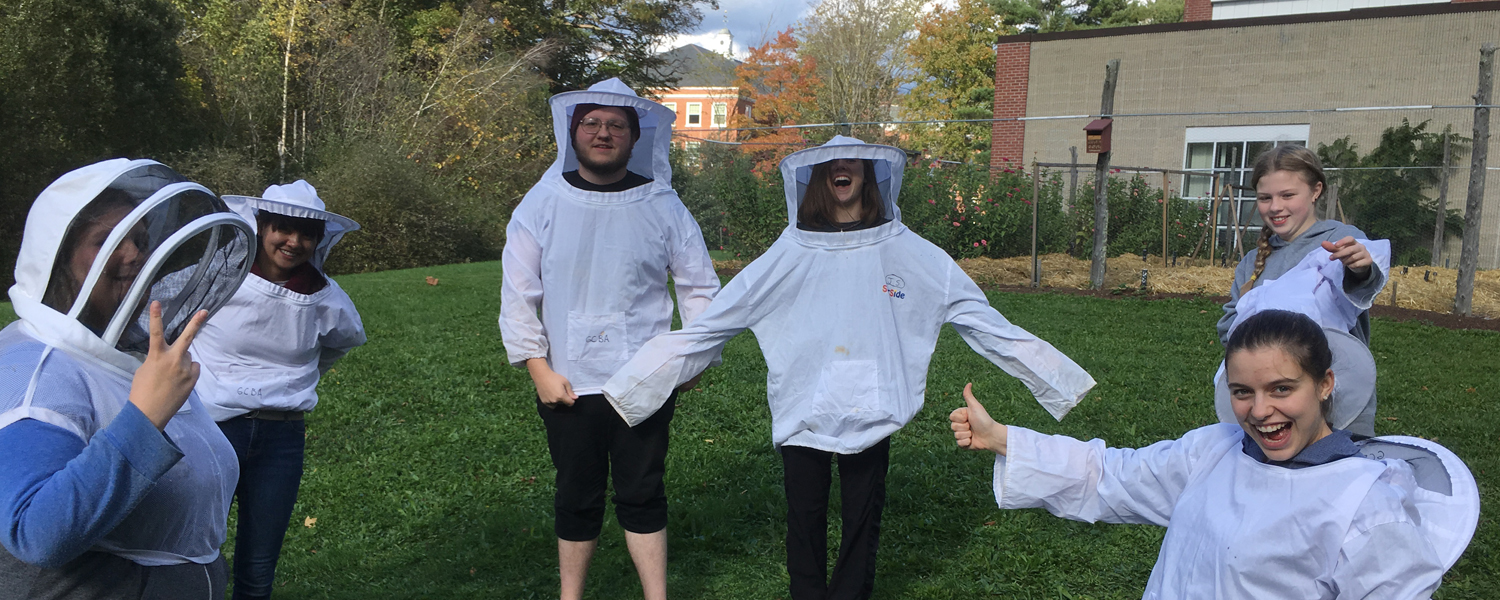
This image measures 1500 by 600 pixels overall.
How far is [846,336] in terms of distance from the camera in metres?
3.24

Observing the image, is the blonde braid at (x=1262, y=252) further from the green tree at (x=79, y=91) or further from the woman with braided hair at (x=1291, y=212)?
the green tree at (x=79, y=91)

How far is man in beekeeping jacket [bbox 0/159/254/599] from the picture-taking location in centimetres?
161

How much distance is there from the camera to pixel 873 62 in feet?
97.2

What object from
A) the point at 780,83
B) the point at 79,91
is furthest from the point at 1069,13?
the point at 79,91

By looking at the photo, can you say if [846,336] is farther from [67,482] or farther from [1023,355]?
[67,482]

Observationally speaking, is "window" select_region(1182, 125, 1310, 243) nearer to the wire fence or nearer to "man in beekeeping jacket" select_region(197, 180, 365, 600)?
the wire fence

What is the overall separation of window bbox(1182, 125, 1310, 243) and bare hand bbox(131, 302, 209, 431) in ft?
59.4

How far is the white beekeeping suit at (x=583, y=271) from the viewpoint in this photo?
346 cm

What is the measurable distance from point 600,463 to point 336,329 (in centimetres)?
106

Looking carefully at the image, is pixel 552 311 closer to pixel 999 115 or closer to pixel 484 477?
pixel 484 477

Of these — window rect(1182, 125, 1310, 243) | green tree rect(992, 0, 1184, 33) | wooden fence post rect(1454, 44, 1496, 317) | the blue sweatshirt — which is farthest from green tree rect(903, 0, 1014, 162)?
the blue sweatshirt

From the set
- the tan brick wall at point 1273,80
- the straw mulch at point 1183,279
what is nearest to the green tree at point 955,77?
the tan brick wall at point 1273,80


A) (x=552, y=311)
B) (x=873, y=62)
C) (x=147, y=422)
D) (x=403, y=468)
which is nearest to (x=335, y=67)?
(x=873, y=62)

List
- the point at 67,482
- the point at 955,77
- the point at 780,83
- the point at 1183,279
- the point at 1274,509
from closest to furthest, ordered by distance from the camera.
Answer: the point at 67,482 → the point at 1274,509 → the point at 1183,279 → the point at 780,83 → the point at 955,77
